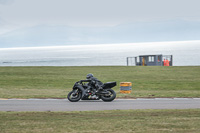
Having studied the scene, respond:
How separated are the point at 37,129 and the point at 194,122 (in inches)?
172

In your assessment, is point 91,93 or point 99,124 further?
point 91,93

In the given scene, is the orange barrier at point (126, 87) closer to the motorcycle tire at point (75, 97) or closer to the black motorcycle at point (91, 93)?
the black motorcycle at point (91, 93)

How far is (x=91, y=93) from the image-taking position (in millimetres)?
16391

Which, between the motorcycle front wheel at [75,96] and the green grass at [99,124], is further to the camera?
the motorcycle front wheel at [75,96]

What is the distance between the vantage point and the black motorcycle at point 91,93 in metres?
16.2

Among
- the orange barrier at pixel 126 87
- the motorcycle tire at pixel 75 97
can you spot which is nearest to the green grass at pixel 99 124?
the motorcycle tire at pixel 75 97

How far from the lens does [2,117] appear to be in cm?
1097

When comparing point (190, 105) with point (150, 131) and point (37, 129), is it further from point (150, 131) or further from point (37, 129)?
point (37, 129)


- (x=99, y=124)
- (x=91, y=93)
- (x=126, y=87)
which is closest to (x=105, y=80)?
(x=126, y=87)

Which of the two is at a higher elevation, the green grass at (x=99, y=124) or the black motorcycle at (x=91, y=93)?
the black motorcycle at (x=91, y=93)

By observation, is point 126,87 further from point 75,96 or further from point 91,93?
point 75,96

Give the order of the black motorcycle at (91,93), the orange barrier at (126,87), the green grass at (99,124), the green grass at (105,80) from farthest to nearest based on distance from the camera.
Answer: the orange barrier at (126,87)
the green grass at (105,80)
the black motorcycle at (91,93)
the green grass at (99,124)

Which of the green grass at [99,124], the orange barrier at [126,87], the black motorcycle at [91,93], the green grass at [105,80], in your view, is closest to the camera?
the green grass at [99,124]

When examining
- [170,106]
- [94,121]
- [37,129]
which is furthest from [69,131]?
[170,106]
